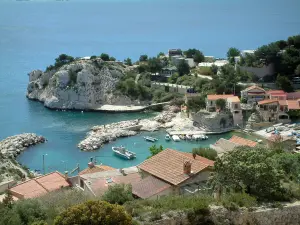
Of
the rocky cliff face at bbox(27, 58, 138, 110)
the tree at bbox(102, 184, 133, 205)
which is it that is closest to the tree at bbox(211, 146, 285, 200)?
the tree at bbox(102, 184, 133, 205)

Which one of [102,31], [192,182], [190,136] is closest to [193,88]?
[190,136]

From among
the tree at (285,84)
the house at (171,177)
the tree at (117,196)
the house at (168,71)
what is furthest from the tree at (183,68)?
the tree at (117,196)

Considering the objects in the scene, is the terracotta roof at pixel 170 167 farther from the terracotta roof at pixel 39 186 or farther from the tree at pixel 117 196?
the terracotta roof at pixel 39 186

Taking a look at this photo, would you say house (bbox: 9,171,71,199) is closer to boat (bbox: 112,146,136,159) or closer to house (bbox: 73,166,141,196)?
house (bbox: 73,166,141,196)

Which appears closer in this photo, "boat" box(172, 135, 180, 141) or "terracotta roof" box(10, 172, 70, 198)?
"terracotta roof" box(10, 172, 70, 198)

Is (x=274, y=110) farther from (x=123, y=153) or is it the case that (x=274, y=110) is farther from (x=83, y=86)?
(x=83, y=86)

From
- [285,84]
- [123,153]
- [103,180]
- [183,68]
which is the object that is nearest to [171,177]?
[103,180]
